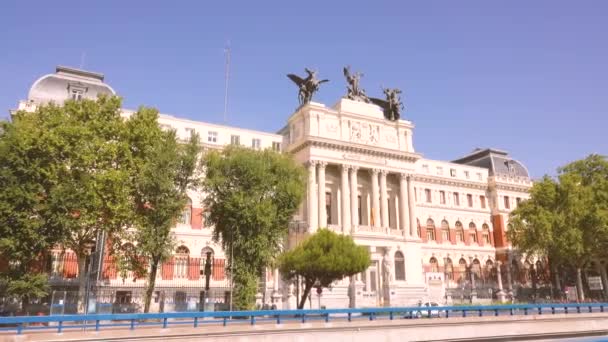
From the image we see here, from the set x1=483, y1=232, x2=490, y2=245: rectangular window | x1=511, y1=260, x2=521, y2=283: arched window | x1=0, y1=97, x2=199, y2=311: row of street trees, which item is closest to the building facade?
x1=511, y1=260, x2=521, y2=283: arched window

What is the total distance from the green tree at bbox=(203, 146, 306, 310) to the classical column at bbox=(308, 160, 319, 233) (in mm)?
11931

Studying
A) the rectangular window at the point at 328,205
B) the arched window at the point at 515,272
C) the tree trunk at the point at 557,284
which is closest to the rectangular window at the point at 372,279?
the rectangular window at the point at 328,205

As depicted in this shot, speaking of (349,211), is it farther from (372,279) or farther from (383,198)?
(372,279)

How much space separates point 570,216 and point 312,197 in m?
29.1

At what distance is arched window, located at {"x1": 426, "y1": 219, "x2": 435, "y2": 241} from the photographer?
6781 centimetres

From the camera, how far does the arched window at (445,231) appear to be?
69.2 m

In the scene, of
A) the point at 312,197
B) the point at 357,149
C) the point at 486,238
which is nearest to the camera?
the point at 312,197

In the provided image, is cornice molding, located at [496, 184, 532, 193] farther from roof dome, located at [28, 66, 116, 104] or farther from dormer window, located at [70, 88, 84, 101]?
dormer window, located at [70, 88, 84, 101]

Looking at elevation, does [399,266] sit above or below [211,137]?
below

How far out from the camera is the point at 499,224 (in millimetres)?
73438

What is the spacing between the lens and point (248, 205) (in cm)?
3650

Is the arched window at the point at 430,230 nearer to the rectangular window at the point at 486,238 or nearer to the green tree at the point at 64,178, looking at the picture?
the rectangular window at the point at 486,238

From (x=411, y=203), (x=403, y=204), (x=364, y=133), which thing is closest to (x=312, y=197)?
(x=364, y=133)

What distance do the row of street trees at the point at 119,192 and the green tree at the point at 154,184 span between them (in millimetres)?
78
